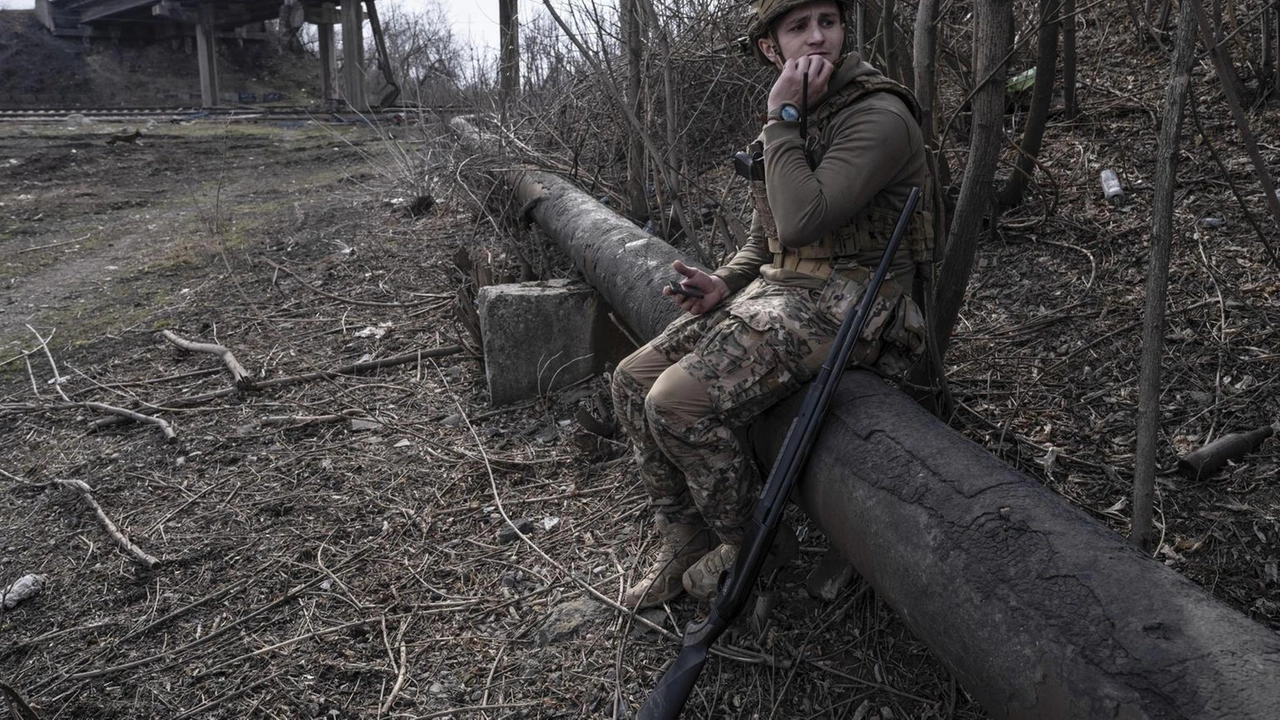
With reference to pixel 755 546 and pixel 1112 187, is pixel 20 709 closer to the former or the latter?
pixel 755 546

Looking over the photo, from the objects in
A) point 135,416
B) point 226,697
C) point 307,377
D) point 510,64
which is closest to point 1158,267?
point 226,697

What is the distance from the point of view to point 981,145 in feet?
8.60

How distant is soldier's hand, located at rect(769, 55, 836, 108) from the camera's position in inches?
91.0

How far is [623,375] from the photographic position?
2602mm

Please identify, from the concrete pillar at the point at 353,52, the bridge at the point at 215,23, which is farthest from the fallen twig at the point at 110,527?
the concrete pillar at the point at 353,52

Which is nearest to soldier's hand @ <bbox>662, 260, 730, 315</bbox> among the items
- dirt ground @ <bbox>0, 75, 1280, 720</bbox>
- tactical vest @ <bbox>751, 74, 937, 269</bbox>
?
tactical vest @ <bbox>751, 74, 937, 269</bbox>

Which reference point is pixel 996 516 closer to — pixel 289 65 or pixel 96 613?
pixel 96 613

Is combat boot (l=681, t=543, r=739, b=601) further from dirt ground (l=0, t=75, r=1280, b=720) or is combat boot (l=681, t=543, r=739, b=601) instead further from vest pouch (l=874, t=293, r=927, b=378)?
vest pouch (l=874, t=293, r=927, b=378)

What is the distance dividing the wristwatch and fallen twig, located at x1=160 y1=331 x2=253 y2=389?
313 cm

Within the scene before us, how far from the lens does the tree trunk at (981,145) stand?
2564mm

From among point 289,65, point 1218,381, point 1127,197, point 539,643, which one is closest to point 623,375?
point 539,643

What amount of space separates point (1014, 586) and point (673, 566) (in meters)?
1.24

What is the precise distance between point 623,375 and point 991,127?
124cm

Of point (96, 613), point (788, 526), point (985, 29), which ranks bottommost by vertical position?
point (96, 613)
